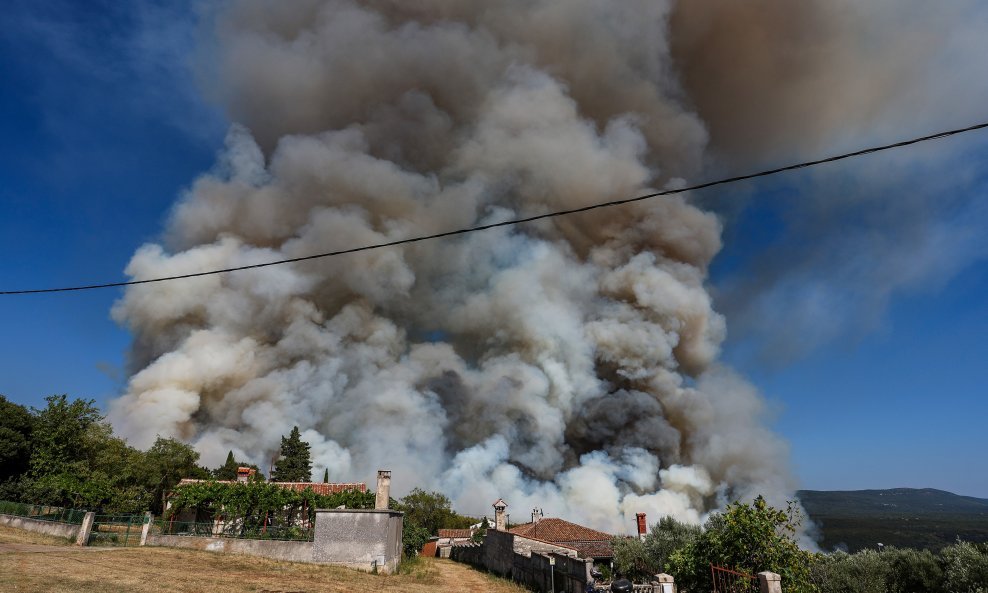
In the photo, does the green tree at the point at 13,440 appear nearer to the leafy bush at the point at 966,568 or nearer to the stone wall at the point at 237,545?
the stone wall at the point at 237,545

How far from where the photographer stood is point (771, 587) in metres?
6.85

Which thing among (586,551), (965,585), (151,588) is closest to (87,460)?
(151,588)

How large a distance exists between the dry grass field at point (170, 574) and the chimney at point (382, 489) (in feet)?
9.15

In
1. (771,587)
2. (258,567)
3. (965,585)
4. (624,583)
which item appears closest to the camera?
(771,587)

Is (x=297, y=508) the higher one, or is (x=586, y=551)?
(x=297, y=508)

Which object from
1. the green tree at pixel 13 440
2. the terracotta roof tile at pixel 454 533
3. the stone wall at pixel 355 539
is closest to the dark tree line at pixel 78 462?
the green tree at pixel 13 440

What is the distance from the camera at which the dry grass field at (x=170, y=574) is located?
9938mm

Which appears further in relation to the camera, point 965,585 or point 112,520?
point 112,520

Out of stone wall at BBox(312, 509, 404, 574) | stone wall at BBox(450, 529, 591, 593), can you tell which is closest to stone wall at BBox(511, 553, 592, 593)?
stone wall at BBox(450, 529, 591, 593)

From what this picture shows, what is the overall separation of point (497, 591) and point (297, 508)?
43.0 ft

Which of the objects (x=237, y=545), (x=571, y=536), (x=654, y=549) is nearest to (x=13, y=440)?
(x=237, y=545)

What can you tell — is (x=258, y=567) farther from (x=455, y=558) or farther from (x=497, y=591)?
(x=455, y=558)

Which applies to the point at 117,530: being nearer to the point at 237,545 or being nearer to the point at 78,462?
the point at 237,545

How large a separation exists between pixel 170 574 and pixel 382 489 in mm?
9293
